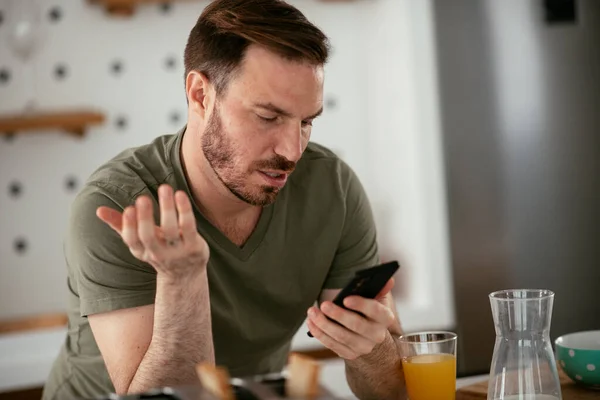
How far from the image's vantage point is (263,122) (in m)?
1.63

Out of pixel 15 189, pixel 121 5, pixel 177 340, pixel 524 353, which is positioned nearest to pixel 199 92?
pixel 177 340

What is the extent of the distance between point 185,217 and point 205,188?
554mm

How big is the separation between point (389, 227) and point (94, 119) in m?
1.30

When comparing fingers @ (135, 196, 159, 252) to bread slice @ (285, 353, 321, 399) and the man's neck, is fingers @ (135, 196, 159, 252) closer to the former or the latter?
bread slice @ (285, 353, 321, 399)

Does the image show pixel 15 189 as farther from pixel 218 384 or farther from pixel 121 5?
pixel 218 384

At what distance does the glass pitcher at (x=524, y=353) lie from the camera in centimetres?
125

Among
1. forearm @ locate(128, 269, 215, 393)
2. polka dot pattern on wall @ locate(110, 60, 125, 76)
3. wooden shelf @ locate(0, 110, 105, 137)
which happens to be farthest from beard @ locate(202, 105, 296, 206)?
polka dot pattern on wall @ locate(110, 60, 125, 76)

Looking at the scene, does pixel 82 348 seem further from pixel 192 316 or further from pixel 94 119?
pixel 94 119

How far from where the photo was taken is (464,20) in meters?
3.20

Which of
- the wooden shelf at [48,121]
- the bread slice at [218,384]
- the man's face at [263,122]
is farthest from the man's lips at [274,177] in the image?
the wooden shelf at [48,121]

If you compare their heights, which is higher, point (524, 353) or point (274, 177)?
point (274, 177)

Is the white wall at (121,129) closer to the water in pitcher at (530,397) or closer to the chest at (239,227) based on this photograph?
the chest at (239,227)

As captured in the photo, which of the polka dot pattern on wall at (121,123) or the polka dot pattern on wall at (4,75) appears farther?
the polka dot pattern on wall at (121,123)

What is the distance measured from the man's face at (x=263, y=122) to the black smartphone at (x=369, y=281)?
1.36 ft
